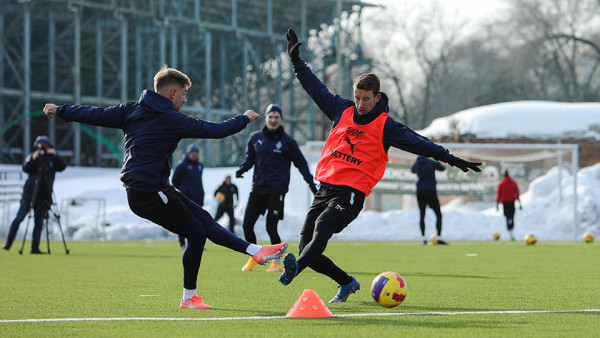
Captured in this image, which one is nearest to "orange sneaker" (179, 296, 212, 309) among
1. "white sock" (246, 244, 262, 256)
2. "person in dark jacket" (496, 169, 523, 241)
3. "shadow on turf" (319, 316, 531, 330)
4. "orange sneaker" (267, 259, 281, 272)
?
"white sock" (246, 244, 262, 256)

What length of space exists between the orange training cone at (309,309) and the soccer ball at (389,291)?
79cm

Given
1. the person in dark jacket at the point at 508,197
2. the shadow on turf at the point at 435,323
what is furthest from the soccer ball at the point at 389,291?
the person in dark jacket at the point at 508,197

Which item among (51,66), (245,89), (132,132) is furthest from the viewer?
(245,89)

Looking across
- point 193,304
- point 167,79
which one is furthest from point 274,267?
point 167,79

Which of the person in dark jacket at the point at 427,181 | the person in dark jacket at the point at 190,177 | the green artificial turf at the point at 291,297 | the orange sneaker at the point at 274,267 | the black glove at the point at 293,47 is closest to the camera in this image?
the green artificial turf at the point at 291,297

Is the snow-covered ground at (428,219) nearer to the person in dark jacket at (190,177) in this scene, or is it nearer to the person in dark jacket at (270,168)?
the person in dark jacket at (190,177)

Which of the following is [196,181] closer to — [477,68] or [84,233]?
[84,233]

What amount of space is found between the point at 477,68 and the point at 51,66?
25.7 m

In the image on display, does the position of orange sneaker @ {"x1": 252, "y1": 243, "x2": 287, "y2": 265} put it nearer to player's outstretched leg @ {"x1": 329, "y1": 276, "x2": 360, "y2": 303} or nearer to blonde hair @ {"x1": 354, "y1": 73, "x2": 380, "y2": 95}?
player's outstretched leg @ {"x1": 329, "y1": 276, "x2": 360, "y2": 303}

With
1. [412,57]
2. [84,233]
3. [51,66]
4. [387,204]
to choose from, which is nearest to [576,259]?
[387,204]

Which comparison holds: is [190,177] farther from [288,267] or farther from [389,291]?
[288,267]

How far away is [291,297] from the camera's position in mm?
7715

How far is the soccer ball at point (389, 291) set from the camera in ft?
22.4

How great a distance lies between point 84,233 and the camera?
23734 mm
